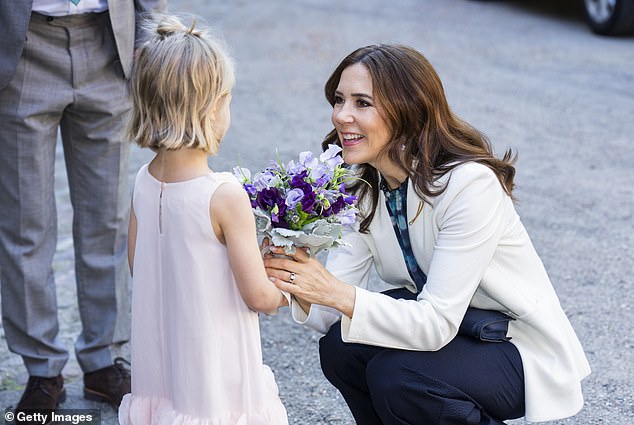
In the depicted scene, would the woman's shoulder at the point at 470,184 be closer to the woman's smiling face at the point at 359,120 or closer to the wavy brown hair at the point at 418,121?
the wavy brown hair at the point at 418,121

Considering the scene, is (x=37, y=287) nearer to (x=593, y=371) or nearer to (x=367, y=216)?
(x=367, y=216)

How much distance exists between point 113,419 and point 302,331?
1.03 m

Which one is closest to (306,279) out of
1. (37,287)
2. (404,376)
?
(404,376)

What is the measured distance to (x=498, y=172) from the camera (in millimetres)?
2932

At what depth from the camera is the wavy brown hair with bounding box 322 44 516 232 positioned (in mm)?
A: 2871

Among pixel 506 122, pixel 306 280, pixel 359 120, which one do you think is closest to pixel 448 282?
pixel 306 280

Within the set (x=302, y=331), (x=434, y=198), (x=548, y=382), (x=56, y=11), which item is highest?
(x=56, y=11)

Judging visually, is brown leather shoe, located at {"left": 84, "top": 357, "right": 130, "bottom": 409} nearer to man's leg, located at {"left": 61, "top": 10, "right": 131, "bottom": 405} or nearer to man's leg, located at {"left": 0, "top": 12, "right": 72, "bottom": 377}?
man's leg, located at {"left": 61, "top": 10, "right": 131, "bottom": 405}

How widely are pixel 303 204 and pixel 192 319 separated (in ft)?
1.36
